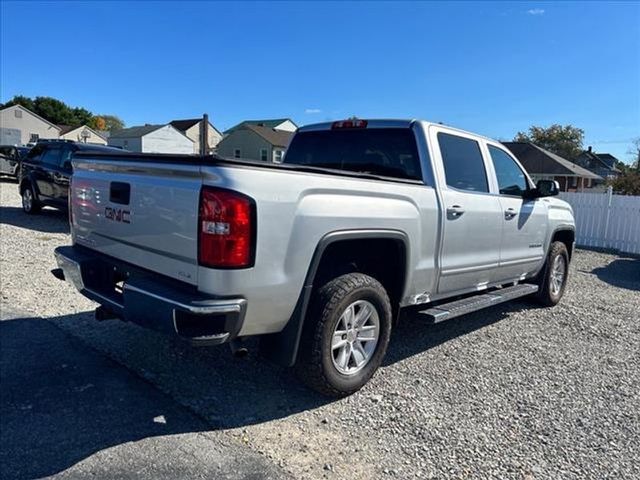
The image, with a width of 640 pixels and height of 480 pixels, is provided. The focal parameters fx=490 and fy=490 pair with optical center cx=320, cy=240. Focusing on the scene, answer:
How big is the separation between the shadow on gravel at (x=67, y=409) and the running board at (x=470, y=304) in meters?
2.03

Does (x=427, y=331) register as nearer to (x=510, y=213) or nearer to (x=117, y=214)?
(x=510, y=213)

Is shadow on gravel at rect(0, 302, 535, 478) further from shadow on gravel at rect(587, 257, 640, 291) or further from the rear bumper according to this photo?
shadow on gravel at rect(587, 257, 640, 291)

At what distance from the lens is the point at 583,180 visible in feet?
149

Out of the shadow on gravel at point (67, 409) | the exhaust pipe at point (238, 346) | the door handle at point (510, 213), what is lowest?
the shadow on gravel at point (67, 409)

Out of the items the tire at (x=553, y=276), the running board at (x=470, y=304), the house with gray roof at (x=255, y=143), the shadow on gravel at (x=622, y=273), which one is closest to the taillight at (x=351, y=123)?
the running board at (x=470, y=304)

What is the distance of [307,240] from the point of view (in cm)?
306

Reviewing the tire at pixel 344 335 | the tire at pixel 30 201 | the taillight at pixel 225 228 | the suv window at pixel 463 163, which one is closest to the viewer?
the taillight at pixel 225 228

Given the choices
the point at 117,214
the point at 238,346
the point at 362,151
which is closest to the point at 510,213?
the point at 362,151

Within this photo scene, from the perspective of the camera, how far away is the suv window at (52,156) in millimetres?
10812

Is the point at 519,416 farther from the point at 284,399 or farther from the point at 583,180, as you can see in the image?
the point at 583,180

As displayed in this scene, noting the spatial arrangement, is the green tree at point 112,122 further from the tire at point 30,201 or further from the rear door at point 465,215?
the rear door at point 465,215

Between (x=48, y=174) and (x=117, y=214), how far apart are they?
28.5 feet

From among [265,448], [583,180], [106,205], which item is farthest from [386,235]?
[583,180]

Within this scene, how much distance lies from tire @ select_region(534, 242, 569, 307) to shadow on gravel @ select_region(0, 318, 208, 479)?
4.89m
